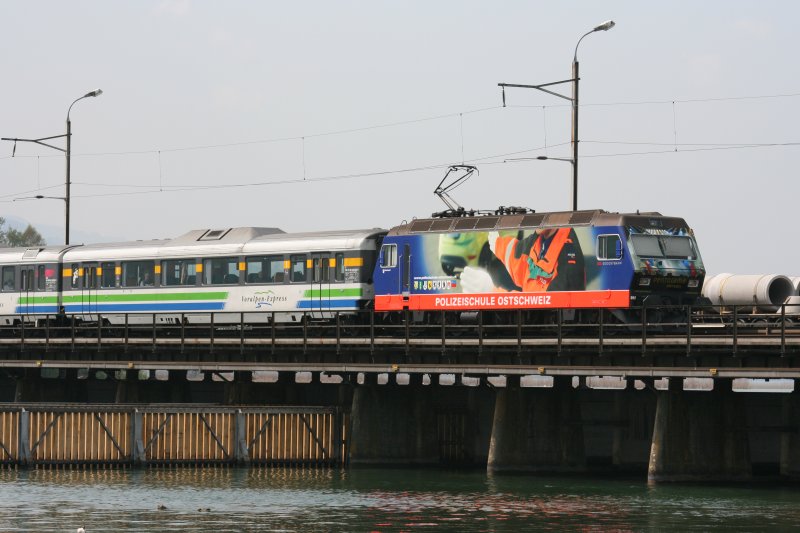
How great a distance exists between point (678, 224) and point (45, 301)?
28491mm

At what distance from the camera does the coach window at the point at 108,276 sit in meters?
62.0

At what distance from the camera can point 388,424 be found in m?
51.4

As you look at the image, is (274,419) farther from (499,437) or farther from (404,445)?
(499,437)

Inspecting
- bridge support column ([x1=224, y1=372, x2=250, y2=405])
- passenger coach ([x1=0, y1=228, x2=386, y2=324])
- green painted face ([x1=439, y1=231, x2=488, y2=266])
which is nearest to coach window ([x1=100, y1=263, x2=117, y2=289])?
passenger coach ([x1=0, y1=228, x2=386, y2=324])

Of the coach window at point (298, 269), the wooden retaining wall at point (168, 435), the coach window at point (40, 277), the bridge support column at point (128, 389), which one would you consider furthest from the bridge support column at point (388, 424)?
the coach window at point (40, 277)

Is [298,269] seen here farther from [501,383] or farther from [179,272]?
[501,383]

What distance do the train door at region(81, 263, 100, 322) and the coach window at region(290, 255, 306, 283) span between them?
34.9ft

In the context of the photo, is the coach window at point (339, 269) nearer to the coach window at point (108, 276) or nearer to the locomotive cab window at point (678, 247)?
the coach window at point (108, 276)

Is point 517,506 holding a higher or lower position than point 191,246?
lower

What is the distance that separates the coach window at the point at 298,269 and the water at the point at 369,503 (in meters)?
8.66

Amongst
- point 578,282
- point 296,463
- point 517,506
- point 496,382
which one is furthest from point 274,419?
point 517,506

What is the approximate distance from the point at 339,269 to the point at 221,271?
583 cm

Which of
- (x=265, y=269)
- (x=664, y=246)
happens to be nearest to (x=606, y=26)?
(x=664, y=246)

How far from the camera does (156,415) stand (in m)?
49.6
